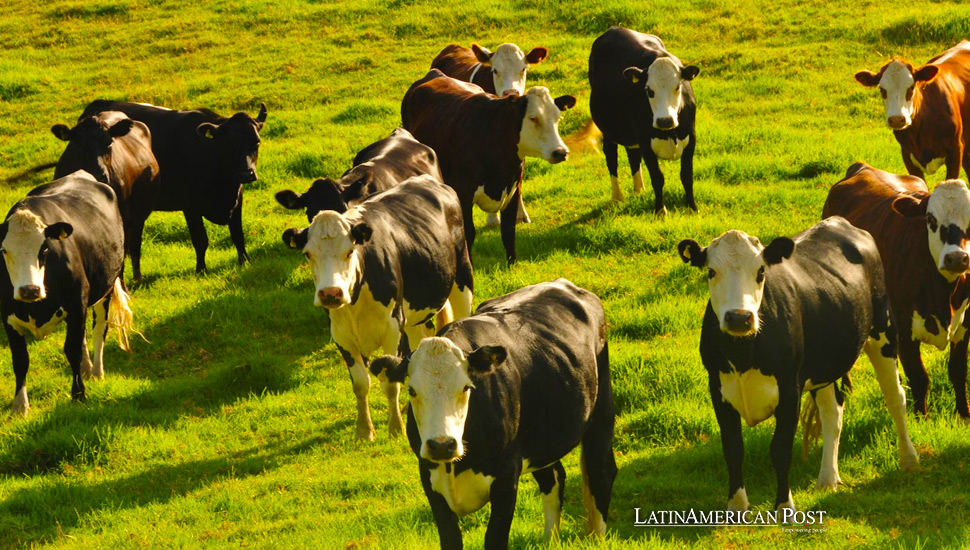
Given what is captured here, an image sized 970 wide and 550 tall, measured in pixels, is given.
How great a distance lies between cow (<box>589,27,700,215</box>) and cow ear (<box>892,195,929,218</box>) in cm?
546

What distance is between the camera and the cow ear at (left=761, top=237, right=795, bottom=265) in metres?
7.55

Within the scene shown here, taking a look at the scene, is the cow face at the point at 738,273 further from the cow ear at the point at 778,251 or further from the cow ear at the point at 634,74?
the cow ear at the point at 634,74

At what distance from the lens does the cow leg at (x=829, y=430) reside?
27.3ft

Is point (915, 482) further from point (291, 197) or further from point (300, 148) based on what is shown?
point (300, 148)

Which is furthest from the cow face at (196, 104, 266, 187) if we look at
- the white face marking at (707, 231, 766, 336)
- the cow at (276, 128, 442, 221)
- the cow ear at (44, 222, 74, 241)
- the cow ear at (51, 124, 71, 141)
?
the white face marking at (707, 231, 766, 336)

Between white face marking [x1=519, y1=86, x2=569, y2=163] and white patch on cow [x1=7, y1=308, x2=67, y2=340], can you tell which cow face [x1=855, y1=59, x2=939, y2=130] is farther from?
white patch on cow [x1=7, y1=308, x2=67, y2=340]

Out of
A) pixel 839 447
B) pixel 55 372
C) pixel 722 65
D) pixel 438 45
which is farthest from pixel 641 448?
pixel 438 45

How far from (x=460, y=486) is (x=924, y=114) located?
10191 millimetres

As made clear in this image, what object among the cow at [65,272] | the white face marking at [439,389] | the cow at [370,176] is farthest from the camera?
the cow at [370,176]

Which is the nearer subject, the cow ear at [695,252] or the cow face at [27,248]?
A: the cow ear at [695,252]

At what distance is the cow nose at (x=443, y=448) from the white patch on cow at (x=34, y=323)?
617 centimetres

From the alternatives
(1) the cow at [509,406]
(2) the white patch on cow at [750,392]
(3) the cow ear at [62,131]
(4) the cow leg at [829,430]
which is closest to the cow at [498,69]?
(3) the cow ear at [62,131]

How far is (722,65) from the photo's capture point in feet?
73.0

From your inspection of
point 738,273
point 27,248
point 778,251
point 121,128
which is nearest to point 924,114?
point 778,251
